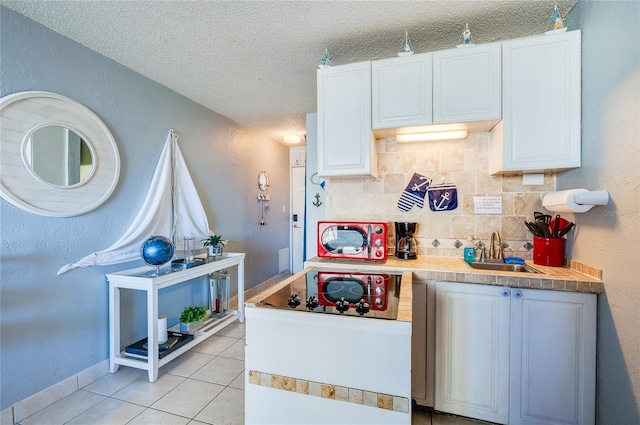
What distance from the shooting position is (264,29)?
1828mm

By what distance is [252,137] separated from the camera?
4102 millimetres

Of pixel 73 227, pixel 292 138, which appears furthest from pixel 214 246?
pixel 292 138

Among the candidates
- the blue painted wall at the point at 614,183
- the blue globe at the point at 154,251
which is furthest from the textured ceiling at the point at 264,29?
the blue globe at the point at 154,251

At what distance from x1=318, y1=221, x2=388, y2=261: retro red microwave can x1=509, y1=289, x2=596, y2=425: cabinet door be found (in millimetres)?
793

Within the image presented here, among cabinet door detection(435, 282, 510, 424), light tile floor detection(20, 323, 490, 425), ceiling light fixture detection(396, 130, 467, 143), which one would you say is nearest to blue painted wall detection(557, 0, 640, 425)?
cabinet door detection(435, 282, 510, 424)

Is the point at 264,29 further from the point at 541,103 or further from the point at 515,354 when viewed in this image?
the point at 515,354

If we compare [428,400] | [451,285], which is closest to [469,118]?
[451,285]

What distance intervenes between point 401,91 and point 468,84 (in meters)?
0.40

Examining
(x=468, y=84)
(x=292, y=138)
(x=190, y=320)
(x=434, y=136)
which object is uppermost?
(x=292, y=138)

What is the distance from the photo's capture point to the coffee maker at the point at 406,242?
204 centimetres

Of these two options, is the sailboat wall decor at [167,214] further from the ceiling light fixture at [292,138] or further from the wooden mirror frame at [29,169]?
the ceiling light fixture at [292,138]

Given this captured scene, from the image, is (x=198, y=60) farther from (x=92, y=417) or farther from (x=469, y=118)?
(x=92, y=417)

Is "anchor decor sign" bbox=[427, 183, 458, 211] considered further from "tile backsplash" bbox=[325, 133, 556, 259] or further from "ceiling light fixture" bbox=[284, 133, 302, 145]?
"ceiling light fixture" bbox=[284, 133, 302, 145]

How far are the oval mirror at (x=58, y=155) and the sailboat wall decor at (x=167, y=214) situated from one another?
530 mm
